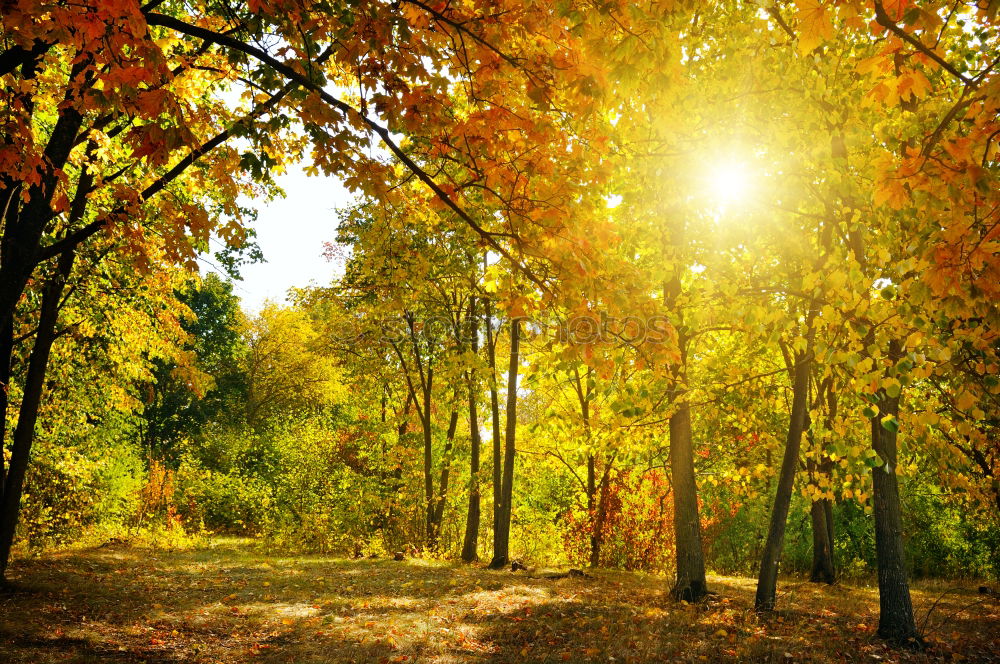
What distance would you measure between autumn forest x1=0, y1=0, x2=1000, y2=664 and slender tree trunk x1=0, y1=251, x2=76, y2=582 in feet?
0.16

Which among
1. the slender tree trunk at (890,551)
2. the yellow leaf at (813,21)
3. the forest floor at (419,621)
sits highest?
the yellow leaf at (813,21)

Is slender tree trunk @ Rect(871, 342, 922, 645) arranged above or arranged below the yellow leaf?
below

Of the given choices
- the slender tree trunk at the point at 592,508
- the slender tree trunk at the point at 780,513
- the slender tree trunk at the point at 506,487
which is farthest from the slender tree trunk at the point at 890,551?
the slender tree trunk at the point at 592,508

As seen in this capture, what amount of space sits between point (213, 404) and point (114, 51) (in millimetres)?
34521

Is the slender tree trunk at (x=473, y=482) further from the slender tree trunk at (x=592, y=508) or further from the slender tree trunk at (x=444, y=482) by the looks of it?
the slender tree trunk at (x=592, y=508)

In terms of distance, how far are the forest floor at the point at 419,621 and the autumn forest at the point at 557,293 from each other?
0.24 feet

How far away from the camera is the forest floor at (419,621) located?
20.0 feet

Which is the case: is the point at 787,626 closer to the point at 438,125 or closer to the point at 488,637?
the point at 488,637

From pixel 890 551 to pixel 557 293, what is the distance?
6.26 m

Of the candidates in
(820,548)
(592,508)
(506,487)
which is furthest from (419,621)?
(820,548)

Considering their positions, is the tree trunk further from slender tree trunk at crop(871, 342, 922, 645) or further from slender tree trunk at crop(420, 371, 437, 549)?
slender tree trunk at crop(420, 371, 437, 549)

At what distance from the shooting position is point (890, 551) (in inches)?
286

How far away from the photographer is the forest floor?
6109mm

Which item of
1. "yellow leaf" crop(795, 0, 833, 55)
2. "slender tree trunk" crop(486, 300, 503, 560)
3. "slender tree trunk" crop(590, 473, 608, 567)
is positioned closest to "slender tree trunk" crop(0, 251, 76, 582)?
"slender tree trunk" crop(486, 300, 503, 560)
